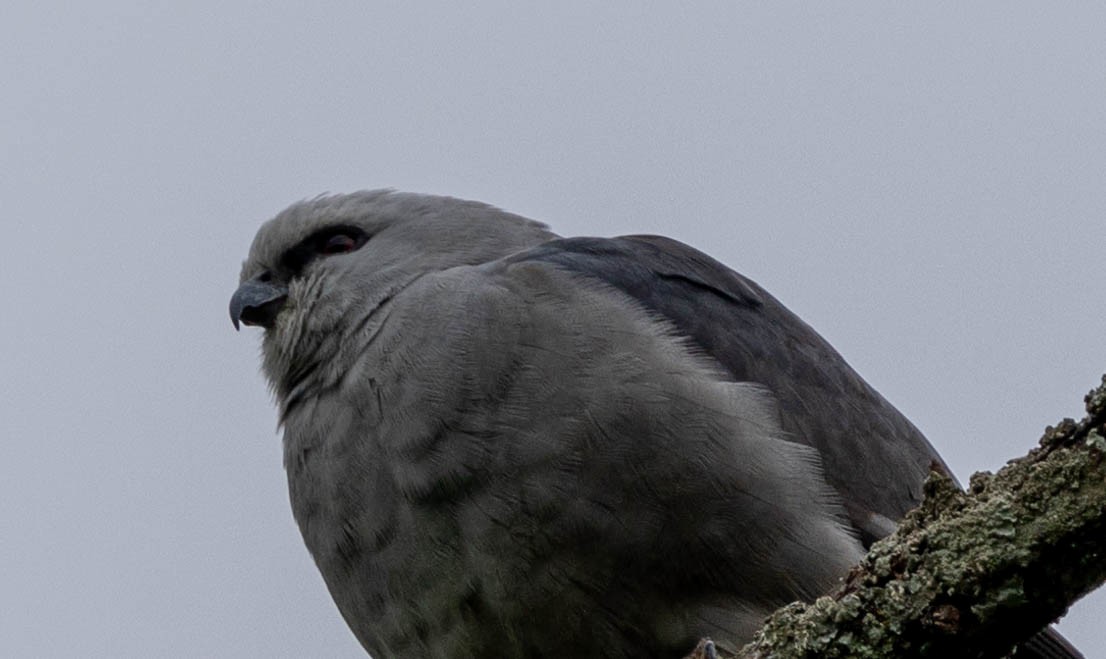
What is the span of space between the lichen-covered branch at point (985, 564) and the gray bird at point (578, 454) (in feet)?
5.27

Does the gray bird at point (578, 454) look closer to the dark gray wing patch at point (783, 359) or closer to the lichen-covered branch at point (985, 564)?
the dark gray wing patch at point (783, 359)

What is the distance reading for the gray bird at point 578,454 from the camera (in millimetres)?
4977

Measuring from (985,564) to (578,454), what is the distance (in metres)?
2.11

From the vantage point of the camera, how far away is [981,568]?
122 inches

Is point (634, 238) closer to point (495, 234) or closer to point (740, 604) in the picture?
point (495, 234)

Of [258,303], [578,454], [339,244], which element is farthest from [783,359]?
[258,303]

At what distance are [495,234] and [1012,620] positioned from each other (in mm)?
3890

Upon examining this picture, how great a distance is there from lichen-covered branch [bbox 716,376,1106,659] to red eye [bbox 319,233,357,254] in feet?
12.6

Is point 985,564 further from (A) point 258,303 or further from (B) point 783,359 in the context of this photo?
(A) point 258,303

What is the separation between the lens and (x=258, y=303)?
668cm

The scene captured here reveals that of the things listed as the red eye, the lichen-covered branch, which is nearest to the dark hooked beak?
the red eye

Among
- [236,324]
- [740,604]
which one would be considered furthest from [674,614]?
[236,324]

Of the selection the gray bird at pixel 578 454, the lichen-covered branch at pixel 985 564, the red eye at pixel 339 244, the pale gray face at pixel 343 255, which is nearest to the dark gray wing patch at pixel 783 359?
the gray bird at pixel 578 454

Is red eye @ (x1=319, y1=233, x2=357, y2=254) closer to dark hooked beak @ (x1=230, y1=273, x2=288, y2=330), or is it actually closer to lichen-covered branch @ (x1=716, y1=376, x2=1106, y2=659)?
dark hooked beak @ (x1=230, y1=273, x2=288, y2=330)
